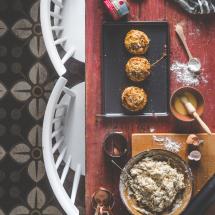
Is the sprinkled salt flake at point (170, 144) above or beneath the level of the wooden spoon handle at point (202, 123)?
beneath

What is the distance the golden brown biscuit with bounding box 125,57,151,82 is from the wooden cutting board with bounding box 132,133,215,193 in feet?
0.65

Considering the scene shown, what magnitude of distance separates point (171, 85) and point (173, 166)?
0.95 feet

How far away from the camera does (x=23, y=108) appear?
233cm

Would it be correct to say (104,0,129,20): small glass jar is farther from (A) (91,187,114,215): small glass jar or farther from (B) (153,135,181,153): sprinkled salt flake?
(A) (91,187,114,215): small glass jar

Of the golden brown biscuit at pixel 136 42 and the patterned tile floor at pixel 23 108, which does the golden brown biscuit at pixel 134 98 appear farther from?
the patterned tile floor at pixel 23 108

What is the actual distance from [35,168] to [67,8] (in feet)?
Result: 2.64

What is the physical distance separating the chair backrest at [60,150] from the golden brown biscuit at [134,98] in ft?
0.73

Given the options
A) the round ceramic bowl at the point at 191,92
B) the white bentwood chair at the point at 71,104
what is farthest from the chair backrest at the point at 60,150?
the round ceramic bowl at the point at 191,92

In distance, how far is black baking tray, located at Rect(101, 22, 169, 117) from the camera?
66.7 inches

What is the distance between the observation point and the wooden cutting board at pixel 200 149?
5.44ft

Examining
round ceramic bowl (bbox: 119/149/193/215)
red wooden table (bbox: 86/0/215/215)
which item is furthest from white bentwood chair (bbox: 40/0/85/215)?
round ceramic bowl (bbox: 119/149/193/215)

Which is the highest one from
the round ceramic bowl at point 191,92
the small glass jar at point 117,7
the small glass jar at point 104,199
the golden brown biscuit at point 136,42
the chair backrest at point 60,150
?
the small glass jar at point 117,7

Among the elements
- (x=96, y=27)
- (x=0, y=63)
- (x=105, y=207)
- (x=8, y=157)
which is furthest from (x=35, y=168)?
(x=96, y=27)

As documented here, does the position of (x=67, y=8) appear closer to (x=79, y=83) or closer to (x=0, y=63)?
(x=79, y=83)
